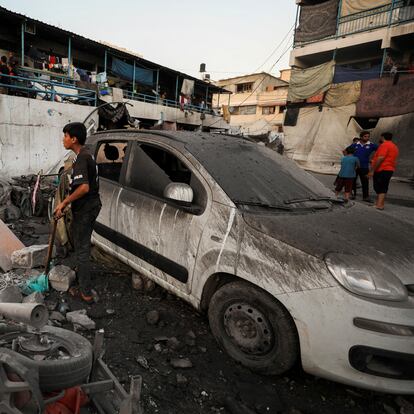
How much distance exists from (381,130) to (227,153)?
1380 cm

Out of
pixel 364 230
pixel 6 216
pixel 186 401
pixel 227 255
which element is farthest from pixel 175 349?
pixel 6 216

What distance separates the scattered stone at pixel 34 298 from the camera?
9.29 feet

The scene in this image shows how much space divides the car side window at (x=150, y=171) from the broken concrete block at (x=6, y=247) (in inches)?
63.1

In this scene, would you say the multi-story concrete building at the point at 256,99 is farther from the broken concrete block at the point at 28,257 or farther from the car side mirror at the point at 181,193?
the car side mirror at the point at 181,193

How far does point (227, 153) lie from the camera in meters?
3.12

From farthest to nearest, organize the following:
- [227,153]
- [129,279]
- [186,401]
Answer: [129,279], [227,153], [186,401]

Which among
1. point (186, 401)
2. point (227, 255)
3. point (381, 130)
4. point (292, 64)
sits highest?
point (292, 64)

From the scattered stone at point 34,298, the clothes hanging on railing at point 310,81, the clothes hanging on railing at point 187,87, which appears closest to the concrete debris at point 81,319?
the scattered stone at point 34,298

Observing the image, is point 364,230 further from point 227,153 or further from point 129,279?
point 129,279

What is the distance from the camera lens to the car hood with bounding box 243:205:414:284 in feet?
6.87

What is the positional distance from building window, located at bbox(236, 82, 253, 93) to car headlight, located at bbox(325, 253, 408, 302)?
126 ft

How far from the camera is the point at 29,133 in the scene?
32.4ft

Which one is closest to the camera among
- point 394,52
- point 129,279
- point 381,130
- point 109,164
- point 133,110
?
point 129,279

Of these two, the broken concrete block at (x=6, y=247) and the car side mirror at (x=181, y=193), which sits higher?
the car side mirror at (x=181, y=193)
